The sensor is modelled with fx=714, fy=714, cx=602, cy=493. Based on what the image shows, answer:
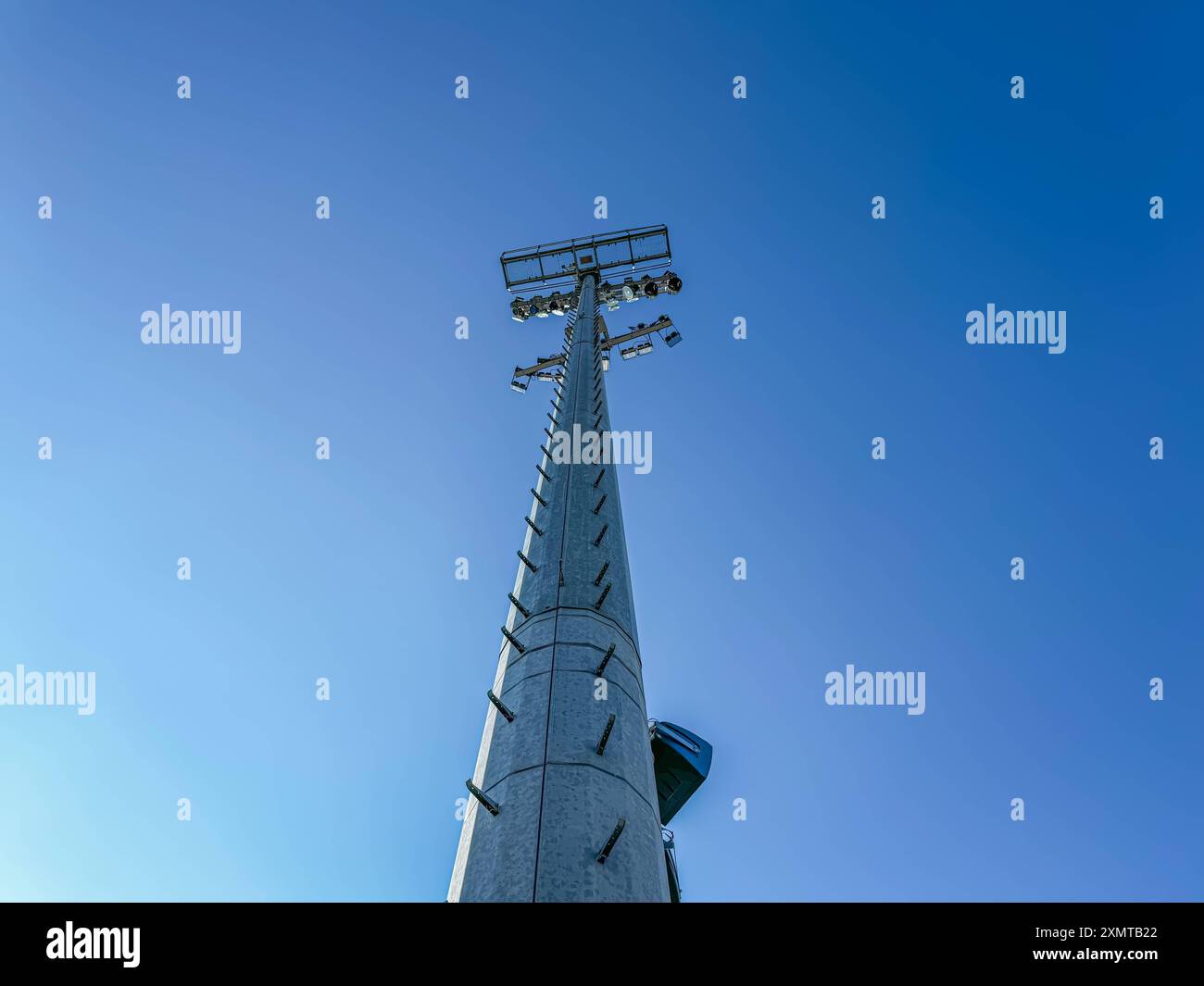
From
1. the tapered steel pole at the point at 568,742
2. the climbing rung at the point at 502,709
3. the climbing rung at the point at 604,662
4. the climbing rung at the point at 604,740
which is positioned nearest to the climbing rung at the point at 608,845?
the tapered steel pole at the point at 568,742

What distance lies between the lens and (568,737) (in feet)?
18.2

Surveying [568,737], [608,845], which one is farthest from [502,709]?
[608,845]

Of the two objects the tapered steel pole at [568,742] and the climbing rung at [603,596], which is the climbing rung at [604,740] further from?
the climbing rung at [603,596]

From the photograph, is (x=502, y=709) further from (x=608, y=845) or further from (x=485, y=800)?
(x=608, y=845)

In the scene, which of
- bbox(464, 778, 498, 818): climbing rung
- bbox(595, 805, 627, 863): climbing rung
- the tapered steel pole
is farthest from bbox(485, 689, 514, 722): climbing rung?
bbox(595, 805, 627, 863): climbing rung

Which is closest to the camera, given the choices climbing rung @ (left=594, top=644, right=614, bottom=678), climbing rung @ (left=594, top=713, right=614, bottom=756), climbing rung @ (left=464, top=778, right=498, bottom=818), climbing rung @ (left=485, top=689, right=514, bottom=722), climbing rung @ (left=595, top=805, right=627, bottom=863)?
climbing rung @ (left=595, top=805, right=627, bottom=863)

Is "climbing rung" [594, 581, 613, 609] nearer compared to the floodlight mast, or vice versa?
the floodlight mast

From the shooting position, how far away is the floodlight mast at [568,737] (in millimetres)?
4566

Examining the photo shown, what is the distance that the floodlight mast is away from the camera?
4.57 m

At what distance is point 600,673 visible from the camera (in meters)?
6.29

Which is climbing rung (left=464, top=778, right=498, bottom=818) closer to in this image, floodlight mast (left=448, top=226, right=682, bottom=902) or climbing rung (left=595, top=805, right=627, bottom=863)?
floodlight mast (left=448, top=226, right=682, bottom=902)
